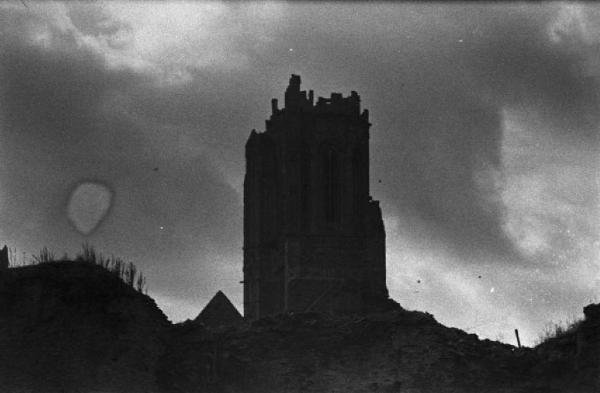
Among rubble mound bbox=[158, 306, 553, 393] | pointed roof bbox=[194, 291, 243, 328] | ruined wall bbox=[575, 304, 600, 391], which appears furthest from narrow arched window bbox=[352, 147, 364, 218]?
ruined wall bbox=[575, 304, 600, 391]

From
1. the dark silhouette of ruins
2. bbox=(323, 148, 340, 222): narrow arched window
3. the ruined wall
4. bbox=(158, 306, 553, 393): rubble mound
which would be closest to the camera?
the ruined wall

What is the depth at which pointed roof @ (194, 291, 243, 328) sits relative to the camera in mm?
52688

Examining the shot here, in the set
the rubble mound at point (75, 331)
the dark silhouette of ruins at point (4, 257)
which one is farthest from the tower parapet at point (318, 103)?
the rubble mound at point (75, 331)

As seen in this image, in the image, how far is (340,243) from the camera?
60688mm

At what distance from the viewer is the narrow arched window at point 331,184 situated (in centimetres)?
6103

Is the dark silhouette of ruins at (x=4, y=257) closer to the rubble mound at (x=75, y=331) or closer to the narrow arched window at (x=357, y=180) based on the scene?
the rubble mound at (x=75, y=331)

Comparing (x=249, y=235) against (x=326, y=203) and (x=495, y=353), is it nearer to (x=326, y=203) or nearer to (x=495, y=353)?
(x=326, y=203)

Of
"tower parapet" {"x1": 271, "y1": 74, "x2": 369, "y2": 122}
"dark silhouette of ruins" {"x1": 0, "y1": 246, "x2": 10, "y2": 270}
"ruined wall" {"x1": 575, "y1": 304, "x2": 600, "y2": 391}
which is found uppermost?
"tower parapet" {"x1": 271, "y1": 74, "x2": 369, "y2": 122}

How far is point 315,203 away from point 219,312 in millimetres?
8874

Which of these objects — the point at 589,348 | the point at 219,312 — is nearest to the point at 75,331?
the point at 589,348

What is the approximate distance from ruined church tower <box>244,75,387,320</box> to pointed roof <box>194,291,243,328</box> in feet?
17.7

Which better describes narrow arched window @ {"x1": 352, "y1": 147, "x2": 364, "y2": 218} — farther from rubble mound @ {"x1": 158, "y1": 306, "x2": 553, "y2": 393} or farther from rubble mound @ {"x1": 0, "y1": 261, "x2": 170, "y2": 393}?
rubble mound @ {"x1": 0, "y1": 261, "x2": 170, "y2": 393}

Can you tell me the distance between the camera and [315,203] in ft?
199

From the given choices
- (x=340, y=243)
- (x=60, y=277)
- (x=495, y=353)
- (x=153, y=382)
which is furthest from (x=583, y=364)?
(x=340, y=243)
